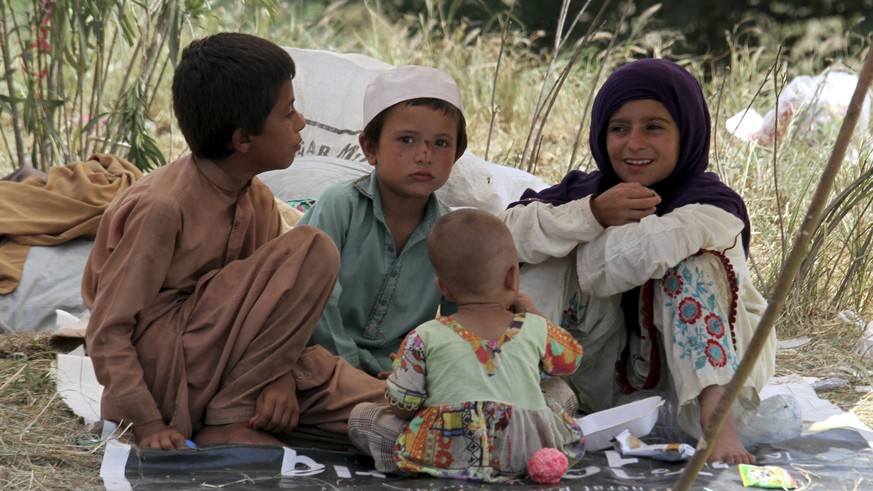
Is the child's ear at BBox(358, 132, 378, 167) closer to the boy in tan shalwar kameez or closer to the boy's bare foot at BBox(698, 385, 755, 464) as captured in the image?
the boy in tan shalwar kameez

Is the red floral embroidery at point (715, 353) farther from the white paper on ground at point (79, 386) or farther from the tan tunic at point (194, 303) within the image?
the white paper on ground at point (79, 386)

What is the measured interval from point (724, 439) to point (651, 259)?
0.46m

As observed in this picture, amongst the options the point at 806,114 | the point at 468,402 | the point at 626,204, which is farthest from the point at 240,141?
the point at 806,114

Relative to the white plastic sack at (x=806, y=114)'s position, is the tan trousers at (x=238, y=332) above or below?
below

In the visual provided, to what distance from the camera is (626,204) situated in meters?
2.79

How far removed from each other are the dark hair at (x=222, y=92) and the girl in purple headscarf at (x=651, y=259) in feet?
2.52

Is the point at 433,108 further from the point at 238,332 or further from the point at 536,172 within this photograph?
the point at 536,172

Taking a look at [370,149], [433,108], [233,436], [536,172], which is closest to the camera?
[233,436]

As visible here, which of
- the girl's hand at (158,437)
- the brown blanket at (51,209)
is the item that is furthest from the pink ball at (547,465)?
the brown blanket at (51,209)

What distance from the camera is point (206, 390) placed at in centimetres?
260

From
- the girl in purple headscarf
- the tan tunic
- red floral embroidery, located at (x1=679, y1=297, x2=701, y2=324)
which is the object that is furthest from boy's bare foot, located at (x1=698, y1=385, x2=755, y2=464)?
the tan tunic

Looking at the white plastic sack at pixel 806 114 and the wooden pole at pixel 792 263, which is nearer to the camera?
the wooden pole at pixel 792 263

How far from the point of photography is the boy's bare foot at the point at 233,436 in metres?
2.58

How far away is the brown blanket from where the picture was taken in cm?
372
